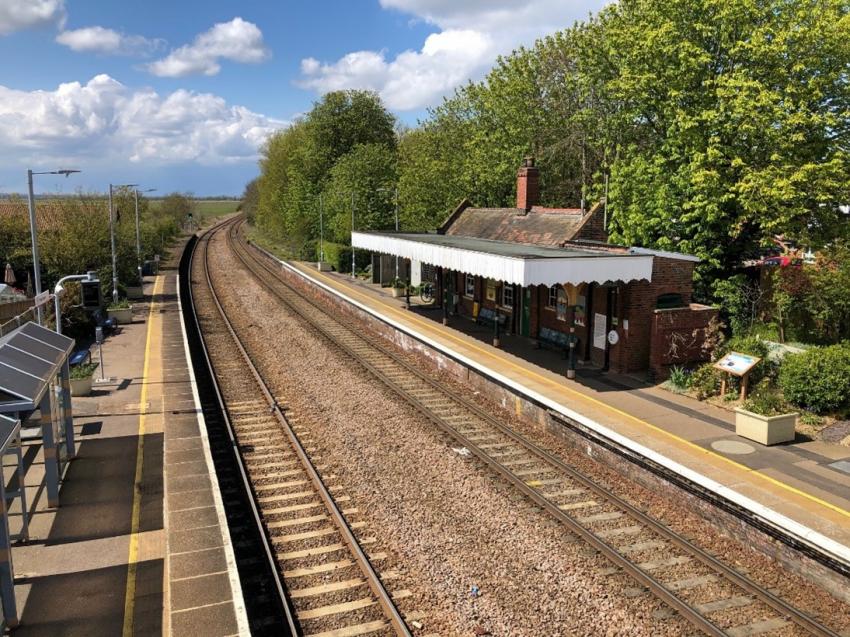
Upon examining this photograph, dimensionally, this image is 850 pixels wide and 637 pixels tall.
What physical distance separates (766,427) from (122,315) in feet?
84.8

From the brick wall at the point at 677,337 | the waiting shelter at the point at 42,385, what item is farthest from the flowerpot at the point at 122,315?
the brick wall at the point at 677,337

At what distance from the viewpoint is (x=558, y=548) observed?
10055mm

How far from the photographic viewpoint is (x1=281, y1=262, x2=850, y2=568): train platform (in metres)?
10.2

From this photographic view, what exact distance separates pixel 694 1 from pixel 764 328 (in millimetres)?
10512

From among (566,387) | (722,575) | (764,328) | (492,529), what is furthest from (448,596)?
(764,328)

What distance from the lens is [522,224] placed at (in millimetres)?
26141

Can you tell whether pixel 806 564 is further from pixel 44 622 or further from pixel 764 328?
pixel 764 328

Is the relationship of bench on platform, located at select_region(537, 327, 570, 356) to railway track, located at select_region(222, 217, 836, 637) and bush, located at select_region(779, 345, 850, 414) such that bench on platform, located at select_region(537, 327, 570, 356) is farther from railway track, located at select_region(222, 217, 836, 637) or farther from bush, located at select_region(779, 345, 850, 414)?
bush, located at select_region(779, 345, 850, 414)

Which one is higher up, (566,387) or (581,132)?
(581,132)

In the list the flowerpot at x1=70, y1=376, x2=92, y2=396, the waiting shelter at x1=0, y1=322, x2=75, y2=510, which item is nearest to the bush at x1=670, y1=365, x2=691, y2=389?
the waiting shelter at x1=0, y1=322, x2=75, y2=510

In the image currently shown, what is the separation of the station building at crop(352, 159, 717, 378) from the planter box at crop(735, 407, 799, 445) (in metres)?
4.43

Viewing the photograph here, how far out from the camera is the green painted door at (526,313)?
24.1m

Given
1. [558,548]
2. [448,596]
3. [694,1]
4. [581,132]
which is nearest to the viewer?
[448,596]

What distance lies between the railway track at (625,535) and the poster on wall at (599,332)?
193 inches
